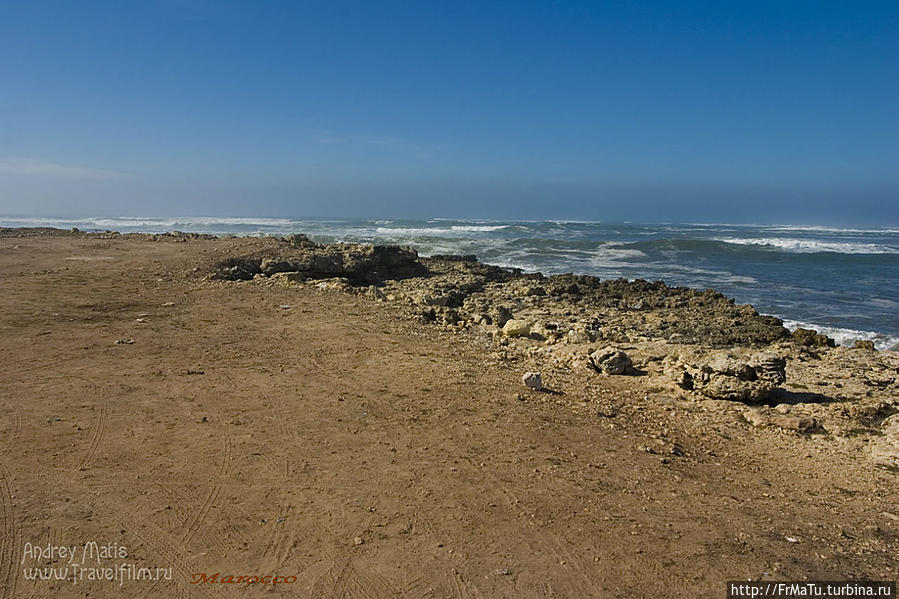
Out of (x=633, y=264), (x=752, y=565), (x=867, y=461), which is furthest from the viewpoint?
(x=633, y=264)

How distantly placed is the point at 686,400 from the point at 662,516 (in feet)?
10.0

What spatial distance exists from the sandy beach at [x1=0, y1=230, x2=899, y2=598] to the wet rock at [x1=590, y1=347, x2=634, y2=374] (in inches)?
2.4

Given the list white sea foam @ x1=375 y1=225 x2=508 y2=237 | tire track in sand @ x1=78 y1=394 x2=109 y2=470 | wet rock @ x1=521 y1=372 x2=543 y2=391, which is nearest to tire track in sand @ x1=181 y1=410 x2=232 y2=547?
tire track in sand @ x1=78 y1=394 x2=109 y2=470

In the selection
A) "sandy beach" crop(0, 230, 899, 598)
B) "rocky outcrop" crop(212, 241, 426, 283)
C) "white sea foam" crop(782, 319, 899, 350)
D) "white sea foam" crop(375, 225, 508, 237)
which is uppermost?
"white sea foam" crop(375, 225, 508, 237)

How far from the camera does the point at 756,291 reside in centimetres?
1866

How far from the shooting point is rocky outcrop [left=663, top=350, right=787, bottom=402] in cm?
659

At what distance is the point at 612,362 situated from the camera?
752 cm

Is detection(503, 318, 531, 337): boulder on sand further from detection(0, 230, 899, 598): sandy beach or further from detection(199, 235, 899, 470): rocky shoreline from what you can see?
detection(0, 230, 899, 598): sandy beach

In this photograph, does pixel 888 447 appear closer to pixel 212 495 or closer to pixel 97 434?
pixel 212 495

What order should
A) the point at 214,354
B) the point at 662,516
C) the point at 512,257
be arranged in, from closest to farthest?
the point at 662,516
the point at 214,354
the point at 512,257

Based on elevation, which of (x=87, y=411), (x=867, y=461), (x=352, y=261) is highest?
(x=352, y=261)

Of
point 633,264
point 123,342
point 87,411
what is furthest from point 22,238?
point 633,264

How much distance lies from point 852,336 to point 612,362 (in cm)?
830

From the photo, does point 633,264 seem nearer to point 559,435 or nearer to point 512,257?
point 512,257
